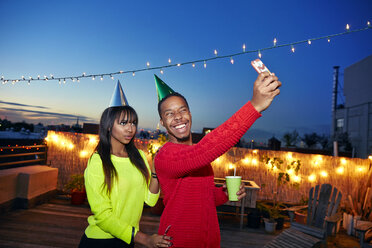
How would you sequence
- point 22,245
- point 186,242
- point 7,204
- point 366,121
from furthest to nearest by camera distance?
1. point 366,121
2. point 7,204
3. point 22,245
4. point 186,242

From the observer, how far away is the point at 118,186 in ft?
5.41

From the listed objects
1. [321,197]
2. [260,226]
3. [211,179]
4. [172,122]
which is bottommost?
[260,226]

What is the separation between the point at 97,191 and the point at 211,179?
0.73 m

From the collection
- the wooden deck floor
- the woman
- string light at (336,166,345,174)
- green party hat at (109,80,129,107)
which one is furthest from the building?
the woman

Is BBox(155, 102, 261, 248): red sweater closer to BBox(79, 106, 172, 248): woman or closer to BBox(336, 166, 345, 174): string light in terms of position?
BBox(79, 106, 172, 248): woman

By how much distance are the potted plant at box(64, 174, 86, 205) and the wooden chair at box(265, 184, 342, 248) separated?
4.94 meters

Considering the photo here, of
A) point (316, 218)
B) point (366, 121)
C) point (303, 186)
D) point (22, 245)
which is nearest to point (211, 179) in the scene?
point (22, 245)

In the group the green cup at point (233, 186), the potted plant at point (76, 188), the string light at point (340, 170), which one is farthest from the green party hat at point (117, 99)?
the string light at point (340, 170)

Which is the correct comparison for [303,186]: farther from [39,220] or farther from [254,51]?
[39,220]

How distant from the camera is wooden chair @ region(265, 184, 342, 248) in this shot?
3898mm

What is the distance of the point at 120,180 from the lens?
1.68 m

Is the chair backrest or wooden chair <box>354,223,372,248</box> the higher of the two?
the chair backrest

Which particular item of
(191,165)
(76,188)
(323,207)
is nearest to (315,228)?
(323,207)

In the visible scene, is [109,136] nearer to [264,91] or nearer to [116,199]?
[116,199]
